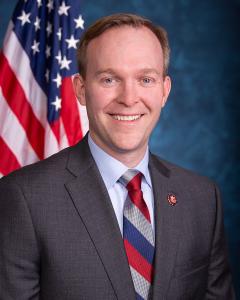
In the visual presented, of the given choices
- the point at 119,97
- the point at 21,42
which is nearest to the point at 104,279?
the point at 119,97

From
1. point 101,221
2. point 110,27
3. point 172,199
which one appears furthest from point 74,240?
point 110,27

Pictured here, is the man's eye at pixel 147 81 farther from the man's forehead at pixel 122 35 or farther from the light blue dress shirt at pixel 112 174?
the light blue dress shirt at pixel 112 174

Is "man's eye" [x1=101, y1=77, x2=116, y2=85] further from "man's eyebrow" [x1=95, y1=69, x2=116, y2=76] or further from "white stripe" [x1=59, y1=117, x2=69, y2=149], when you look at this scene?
"white stripe" [x1=59, y1=117, x2=69, y2=149]

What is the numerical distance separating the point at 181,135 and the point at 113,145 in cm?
226

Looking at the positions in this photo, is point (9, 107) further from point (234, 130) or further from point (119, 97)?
point (234, 130)

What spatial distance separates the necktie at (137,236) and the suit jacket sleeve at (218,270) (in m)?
0.40

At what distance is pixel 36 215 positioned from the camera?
2.11 m

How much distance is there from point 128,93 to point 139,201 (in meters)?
0.45

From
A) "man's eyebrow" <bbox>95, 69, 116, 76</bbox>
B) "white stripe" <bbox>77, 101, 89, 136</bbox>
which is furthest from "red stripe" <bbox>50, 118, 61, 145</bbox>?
"man's eyebrow" <bbox>95, 69, 116, 76</bbox>

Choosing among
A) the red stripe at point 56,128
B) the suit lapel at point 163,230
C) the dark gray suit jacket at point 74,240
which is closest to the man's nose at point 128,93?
the dark gray suit jacket at point 74,240

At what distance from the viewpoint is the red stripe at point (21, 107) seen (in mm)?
3508

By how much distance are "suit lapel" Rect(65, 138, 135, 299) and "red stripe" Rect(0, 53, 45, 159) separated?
4.27 ft

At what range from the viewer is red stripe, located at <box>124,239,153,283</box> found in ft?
7.18

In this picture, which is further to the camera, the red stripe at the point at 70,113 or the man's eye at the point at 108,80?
the red stripe at the point at 70,113
